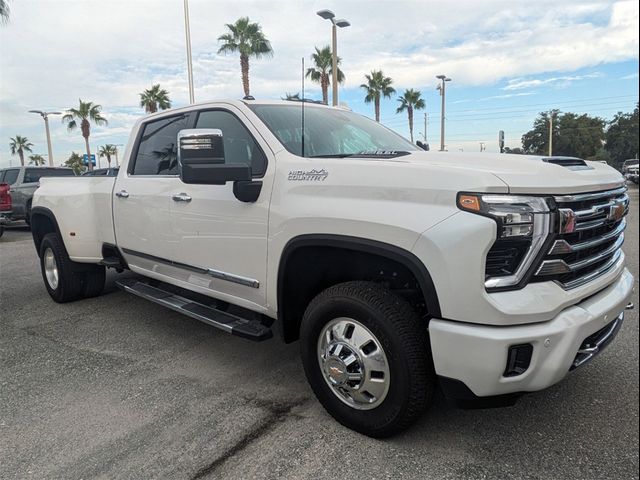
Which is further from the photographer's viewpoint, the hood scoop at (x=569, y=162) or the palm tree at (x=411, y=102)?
the palm tree at (x=411, y=102)

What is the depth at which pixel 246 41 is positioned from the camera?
2652 centimetres

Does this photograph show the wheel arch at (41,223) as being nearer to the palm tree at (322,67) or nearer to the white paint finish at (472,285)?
the white paint finish at (472,285)

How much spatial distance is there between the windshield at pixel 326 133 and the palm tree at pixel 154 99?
40721mm

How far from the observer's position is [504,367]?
2.17 meters

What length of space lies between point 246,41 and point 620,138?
143 ft

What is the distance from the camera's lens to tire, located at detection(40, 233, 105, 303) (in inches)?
211

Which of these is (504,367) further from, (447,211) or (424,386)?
(447,211)

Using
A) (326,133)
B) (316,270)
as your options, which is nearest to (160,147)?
(326,133)

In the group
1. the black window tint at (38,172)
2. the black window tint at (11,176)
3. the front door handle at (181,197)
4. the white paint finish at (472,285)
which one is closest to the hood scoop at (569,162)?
the white paint finish at (472,285)

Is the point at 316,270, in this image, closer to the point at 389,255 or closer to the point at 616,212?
the point at 389,255

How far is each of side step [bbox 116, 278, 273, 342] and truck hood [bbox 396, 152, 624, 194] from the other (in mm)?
1411

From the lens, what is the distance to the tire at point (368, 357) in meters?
2.44

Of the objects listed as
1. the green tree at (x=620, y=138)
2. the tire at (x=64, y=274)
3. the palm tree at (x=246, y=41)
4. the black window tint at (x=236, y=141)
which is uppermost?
the palm tree at (x=246, y=41)

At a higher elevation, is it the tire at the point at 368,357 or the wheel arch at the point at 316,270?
the wheel arch at the point at 316,270
